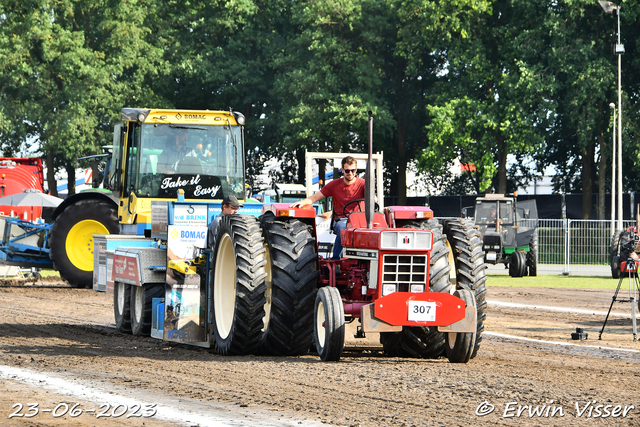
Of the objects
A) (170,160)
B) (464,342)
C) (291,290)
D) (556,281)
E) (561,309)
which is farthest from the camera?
(556,281)

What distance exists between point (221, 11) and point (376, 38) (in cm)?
725

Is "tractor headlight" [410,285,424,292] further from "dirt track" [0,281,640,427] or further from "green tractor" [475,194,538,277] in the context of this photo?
"green tractor" [475,194,538,277]

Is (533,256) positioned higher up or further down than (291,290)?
further down

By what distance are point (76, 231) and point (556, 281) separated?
43.4ft

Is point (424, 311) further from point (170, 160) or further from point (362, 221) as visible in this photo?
point (170, 160)

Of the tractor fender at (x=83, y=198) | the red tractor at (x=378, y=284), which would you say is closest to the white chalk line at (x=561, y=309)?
the red tractor at (x=378, y=284)

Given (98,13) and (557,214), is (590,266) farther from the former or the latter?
(98,13)

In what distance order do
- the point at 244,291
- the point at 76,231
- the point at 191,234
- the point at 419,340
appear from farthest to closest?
the point at 76,231 < the point at 191,234 < the point at 419,340 < the point at 244,291

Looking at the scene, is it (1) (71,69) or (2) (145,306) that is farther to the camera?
(1) (71,69)

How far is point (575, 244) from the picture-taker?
2989 centimetres

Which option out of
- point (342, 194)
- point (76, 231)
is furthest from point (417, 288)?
point (76, 231)

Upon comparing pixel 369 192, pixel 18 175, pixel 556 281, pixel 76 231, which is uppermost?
pixel 18 175

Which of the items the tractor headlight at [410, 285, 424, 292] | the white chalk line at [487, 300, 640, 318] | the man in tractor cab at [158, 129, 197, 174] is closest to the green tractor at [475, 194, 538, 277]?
the white chalk line at [487, 300, 640, 318]

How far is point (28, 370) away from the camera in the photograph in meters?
8.70
